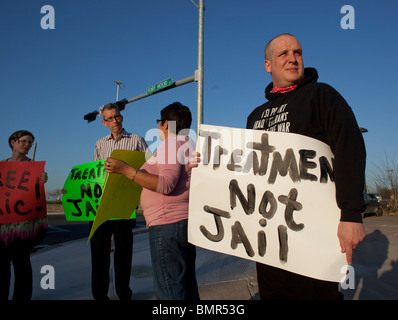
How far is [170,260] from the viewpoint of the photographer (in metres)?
1.71

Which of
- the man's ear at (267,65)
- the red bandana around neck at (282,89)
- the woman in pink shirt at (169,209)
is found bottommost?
the woman in pink shirt at (169,209)

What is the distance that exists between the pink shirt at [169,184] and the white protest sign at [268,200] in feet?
0.58

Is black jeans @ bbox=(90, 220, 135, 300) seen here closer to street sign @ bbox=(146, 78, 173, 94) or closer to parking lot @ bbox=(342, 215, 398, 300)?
parking lot @ bbox=(342, 215, 398, 300)

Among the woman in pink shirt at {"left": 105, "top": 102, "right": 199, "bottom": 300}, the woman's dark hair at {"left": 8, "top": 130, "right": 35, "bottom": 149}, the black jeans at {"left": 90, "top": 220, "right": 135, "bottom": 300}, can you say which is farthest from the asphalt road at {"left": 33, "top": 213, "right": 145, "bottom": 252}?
the woman in pink shirt at {"left": 105, "top": 102, "right": 199, "bottom": 300}

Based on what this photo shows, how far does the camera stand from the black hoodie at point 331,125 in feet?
4.30

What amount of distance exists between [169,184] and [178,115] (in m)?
0.49

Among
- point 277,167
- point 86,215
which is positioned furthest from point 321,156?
point 86,215

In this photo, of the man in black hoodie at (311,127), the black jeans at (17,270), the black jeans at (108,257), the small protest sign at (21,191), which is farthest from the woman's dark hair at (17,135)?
the man in black hoodie at (311,127)

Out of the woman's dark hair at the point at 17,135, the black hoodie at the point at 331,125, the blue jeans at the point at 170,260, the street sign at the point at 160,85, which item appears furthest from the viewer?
the street sign at the point at 160,85

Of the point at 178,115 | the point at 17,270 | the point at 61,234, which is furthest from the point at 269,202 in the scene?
the point at 61,234

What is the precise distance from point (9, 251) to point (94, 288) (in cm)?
83

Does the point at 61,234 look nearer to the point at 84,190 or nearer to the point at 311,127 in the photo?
Result: the point at 84,190

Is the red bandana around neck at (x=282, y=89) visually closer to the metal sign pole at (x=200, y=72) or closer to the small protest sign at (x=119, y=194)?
the small protest sign at (x=119, y=194)

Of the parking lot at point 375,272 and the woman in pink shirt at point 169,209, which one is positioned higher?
the woman in pink shirt at point 169,209
